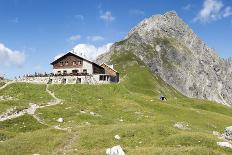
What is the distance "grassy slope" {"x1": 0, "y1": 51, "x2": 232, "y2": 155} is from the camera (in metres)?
46.5

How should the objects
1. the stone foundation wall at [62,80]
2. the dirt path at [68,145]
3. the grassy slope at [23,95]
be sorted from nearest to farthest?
the dirt path at [68,145] < the grassy slope at [23,95] < the stone foundation wall at [62,80]

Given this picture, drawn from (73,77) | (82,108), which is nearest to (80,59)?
(73,77)

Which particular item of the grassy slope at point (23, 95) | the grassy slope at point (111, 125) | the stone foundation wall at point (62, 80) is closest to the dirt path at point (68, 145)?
the grassy slope at point (111, 125)

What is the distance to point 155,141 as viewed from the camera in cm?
4984

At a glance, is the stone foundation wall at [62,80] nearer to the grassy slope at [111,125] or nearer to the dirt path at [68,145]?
the grassy slope at [111,125]

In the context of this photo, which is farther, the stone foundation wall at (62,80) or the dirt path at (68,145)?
the stone foundation wall at (62,80)

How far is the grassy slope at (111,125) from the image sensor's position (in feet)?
152

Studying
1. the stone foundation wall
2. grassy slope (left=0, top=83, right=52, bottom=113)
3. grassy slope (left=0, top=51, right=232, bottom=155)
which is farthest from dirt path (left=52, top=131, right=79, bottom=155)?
the stone foundation wall

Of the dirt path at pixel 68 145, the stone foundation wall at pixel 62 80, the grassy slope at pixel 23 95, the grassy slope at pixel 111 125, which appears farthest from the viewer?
the stone foundation wall at pixel 62 80

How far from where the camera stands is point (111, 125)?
60062 millimetres

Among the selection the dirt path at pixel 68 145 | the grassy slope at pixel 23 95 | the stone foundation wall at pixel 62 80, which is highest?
the stone foundation wall at pixel 62 80

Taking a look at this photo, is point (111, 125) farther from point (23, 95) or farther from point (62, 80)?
point (62, 80)

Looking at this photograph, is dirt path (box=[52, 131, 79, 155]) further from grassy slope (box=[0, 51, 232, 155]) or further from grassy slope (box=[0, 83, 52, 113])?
grassy slope (box=[0, 83, 52, 113])

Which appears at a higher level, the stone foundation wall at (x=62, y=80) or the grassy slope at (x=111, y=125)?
the stone foundation wall at (x=62, y=80)
